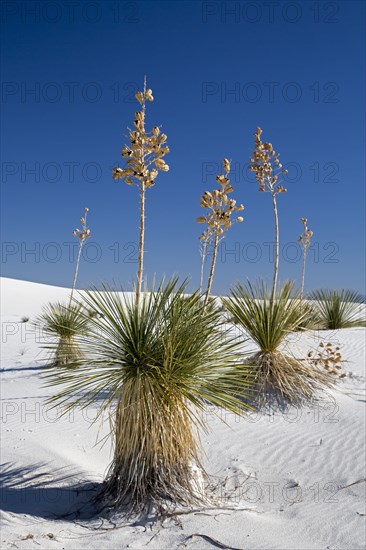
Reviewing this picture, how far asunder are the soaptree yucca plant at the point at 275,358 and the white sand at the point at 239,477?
0.26 m

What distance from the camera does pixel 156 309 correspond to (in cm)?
349

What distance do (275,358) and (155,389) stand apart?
9.91ft

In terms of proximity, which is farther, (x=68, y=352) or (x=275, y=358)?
(x=68, y=352)

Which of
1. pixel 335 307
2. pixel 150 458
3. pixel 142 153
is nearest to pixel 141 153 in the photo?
pixel 142 153

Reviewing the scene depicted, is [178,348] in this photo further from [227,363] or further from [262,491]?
[262,491]

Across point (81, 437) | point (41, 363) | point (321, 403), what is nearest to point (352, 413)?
point (321, 403)

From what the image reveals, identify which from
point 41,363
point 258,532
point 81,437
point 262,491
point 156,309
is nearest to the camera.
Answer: point 258,532

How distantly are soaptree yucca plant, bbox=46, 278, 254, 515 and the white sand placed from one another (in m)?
0.28

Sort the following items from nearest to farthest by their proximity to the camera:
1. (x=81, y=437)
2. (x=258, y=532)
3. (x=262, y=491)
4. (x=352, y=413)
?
(x=258, y=532) < (x=262, y=491) < (x=81, y=437) < (x=352, y=413)

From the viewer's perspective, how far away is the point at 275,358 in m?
6.00

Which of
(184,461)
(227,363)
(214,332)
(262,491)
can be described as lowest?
(262,491)

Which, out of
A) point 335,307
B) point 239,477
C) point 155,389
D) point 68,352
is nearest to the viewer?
point 155,389

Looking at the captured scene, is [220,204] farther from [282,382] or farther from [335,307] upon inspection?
[335,307]

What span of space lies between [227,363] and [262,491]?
3.86 feet
